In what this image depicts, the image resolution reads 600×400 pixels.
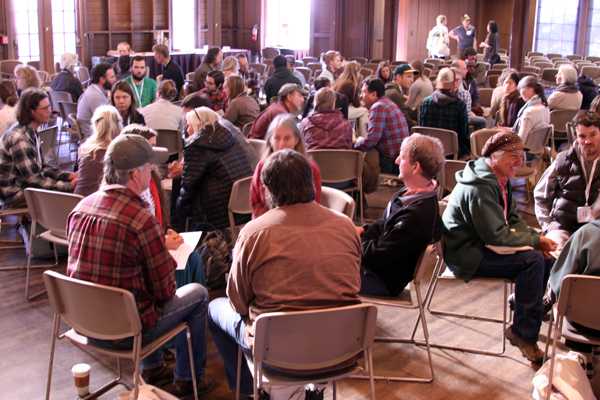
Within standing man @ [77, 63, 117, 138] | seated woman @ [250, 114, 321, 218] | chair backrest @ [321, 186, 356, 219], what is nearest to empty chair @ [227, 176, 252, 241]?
seated woman @ [250, 114, 321, 218]

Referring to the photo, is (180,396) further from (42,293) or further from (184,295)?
(42,293)

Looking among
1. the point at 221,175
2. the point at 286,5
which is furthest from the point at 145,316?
the point at 286,5

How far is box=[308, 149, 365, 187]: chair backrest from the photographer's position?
5.82 meters

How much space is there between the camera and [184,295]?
130 inches

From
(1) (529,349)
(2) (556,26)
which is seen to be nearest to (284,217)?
(1) (529,349)

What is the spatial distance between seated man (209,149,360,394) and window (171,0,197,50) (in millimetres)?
14192

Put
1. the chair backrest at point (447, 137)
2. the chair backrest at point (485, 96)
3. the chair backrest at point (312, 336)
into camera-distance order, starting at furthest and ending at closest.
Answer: the chair backrest at point (485, 96) < the chair backrest at point (447, 137) < the chair backrest at point (312, 336)

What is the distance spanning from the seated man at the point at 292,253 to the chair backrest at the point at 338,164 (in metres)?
2.88

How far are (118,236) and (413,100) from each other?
6.20 m

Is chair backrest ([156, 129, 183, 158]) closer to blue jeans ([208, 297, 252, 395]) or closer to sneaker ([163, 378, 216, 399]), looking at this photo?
sneaker ([163, 378, 216, 399])

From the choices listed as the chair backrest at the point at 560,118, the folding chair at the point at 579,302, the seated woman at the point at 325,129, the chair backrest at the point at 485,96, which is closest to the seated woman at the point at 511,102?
the chair backrest at the point at 560,118

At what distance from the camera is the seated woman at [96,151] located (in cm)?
447

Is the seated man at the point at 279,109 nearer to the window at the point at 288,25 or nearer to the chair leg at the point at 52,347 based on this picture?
the chair leg at the point at 52,347

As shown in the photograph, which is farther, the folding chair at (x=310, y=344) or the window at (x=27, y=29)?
the window at (x=27, y=29)
